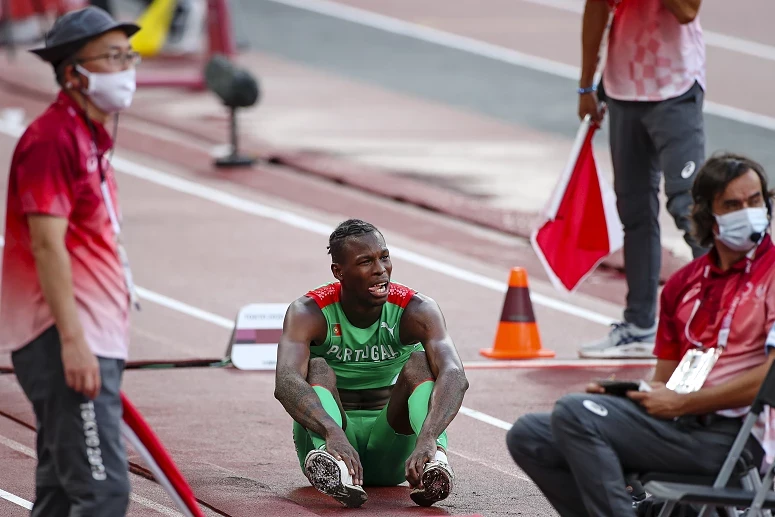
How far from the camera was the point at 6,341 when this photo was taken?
527 centimetres

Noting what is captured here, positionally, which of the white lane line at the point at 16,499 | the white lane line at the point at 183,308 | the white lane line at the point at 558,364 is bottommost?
the white lane line at the point at 183,308

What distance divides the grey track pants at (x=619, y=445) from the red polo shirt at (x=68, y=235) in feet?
5.37

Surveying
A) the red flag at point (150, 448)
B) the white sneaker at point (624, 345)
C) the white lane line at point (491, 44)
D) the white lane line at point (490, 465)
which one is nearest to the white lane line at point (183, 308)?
the white sneaker at point (624, 345)

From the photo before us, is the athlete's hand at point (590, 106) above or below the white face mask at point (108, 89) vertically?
below

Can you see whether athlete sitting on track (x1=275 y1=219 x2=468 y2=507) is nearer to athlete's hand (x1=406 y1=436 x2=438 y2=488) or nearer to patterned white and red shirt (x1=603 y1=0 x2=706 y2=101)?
athlete's hand (x1=406 y1=436 x2=438 y2=488)

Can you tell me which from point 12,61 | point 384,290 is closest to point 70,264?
point 384,290

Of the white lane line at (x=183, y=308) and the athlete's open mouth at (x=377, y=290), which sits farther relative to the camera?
the white lane line at (x=183, y=308)

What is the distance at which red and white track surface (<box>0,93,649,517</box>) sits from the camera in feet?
23.3

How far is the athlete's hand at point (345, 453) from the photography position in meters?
6.52

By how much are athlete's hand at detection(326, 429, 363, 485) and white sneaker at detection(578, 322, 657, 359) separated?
3037 mm

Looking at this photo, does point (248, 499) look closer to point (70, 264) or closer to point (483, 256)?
point (70, 264)

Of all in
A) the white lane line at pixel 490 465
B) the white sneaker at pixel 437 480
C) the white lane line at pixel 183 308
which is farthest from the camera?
the white lane line at pixel 183 308

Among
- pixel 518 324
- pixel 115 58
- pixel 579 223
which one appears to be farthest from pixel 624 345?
pixel 115 58

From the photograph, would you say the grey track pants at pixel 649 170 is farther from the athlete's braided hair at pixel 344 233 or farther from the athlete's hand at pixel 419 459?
the athlete's hand at pixel 419 459
